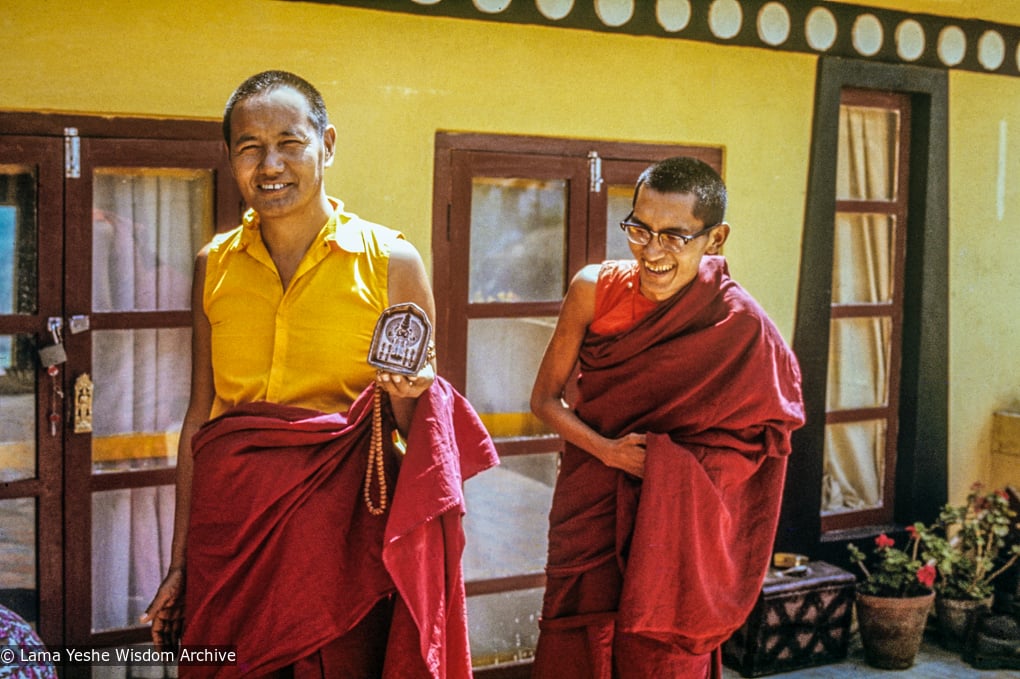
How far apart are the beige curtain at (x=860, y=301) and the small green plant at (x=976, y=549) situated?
1.39 ft

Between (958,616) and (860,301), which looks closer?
(958,616)

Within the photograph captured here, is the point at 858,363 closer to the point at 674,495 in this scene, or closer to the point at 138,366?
the point at 674,495

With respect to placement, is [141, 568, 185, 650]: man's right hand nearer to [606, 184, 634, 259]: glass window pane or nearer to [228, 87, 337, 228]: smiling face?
[228, 87, 337, 228]: smiling face

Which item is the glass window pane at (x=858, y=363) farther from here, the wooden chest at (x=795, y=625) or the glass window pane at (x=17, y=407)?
the glass window pane at (x=17, y=407)

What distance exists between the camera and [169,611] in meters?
2.96

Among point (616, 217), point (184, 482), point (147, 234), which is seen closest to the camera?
point (184, 482)

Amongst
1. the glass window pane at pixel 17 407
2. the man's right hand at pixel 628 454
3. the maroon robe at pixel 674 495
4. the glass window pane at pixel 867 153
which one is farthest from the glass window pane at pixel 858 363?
the glass window pane at pixel 17 407

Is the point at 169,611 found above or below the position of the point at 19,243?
below

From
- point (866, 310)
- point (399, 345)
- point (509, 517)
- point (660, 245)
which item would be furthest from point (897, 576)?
point (399, 345)

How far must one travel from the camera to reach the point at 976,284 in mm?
5781

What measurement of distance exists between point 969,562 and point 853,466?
2.17 ft

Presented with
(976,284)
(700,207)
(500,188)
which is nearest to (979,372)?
(976,284)

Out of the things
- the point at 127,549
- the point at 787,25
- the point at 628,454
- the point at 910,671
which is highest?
the point at 787,25

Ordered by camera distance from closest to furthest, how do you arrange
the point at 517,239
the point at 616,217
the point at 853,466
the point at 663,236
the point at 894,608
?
the point at 663,236
the point at 517,239
the point at 616,217
the point at 894,608
the point at 853,466
